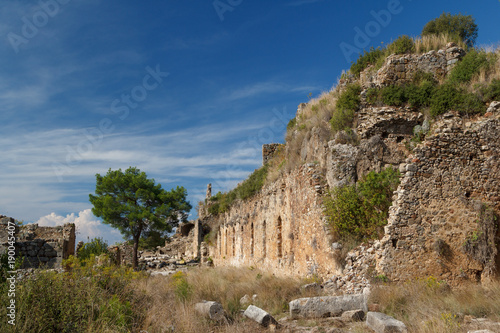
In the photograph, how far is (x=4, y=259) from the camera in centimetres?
1172

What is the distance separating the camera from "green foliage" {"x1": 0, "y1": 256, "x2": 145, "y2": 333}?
5.63 meters

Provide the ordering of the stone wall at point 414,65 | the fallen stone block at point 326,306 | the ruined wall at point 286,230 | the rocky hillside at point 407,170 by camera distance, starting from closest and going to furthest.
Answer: the fallen stone block at point 326,306 < the rocky hillside at point 407,170 < the ruined wall at point 286,230 < the stone wall at point 414,65

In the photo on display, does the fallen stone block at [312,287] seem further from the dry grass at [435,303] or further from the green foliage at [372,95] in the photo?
the green foliage at [372,95]

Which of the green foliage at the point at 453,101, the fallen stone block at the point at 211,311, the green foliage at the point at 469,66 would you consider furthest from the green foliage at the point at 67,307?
the green foliage at the point at 469,66

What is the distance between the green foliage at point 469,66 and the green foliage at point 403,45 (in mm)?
1903

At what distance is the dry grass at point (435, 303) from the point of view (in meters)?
6.45

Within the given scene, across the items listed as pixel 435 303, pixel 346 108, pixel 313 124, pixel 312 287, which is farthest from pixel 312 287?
pixel 313 124

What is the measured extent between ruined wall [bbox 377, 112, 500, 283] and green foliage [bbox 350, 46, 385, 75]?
4.97 meters

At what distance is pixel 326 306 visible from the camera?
350 inches

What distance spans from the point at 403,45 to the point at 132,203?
76.7 ft

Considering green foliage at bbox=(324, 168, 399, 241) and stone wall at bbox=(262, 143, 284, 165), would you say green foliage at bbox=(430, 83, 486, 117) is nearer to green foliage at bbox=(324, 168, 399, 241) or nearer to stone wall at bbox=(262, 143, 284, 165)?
green foliage at bbox=(324, 168, 399, 241)

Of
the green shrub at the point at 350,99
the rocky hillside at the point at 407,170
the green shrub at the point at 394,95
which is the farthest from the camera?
the green shrub at the point at 350,99

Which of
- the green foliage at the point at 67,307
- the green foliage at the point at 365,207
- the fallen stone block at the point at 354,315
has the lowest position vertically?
the fallen stone block at the point at 354,315

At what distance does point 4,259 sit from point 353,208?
10.8 m
